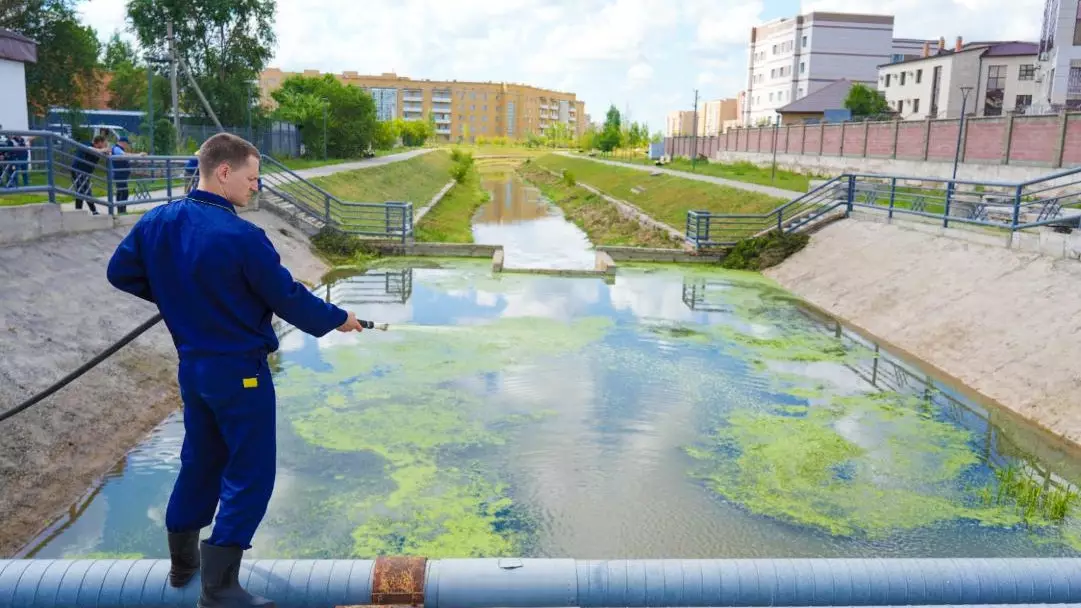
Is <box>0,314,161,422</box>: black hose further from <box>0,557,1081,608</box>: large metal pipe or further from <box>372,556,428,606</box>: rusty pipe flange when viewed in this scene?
<box>372,556,428,606</box>: rusty pipe flange

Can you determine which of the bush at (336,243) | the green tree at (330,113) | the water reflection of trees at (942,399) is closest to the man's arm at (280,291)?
the water reflection of trees at (942,399)

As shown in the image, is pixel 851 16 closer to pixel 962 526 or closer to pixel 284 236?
pixel 284 236

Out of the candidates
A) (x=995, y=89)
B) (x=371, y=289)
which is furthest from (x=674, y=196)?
(x=995, y=89)

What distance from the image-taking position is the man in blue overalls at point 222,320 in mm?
3201

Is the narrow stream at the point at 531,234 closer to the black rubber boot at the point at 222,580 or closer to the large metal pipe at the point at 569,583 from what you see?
the large metal pipe at the point at 569,583

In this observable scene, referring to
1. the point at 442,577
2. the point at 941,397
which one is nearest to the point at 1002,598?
the point at 442,577

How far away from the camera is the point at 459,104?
159 m

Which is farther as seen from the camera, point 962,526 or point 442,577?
point 962,526

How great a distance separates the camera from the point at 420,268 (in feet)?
60.5

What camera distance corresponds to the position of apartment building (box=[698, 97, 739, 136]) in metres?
134

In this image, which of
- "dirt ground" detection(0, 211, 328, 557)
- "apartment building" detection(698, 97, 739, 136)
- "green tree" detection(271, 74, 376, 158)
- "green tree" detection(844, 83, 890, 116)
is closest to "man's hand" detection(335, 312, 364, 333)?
"dirt ground" detection(0, 211, 328, 557)

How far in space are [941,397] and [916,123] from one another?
29.1 m

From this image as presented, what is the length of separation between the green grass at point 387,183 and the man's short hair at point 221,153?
24.5 m

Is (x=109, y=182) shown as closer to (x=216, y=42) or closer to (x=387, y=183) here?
(x=387, y=183)
